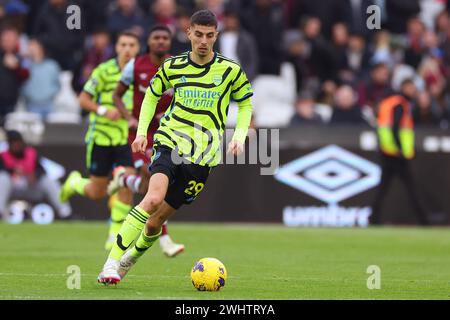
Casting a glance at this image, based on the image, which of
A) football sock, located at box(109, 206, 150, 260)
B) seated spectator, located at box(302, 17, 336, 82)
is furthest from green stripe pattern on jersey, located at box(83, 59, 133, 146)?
seated spectator, located at box(302, 17, 336, 82)

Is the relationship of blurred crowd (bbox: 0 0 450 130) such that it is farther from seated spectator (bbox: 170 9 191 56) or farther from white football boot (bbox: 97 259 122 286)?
white football boot (bbox: 97 259 122 286)

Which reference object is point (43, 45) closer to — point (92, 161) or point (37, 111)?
point (37, 111)

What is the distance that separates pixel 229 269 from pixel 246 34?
34.7 ft

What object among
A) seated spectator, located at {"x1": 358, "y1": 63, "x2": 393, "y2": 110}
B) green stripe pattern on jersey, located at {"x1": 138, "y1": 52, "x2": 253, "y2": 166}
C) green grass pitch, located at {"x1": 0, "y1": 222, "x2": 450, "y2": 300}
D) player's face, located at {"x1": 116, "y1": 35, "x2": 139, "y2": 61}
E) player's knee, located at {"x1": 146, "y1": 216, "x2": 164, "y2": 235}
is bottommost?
green grass pitch, located at {"x1": 0, "y1": 222, "x2": 450, "y2": 300}

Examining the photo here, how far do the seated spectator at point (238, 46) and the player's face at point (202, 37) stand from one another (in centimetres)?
1137

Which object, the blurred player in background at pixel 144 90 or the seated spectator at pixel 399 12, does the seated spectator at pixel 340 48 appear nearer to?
the seated spectator at pixel 399 12

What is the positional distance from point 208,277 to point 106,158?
554 centimetres

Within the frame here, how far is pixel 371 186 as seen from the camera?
2109 centimetres

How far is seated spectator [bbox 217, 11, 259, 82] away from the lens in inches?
869

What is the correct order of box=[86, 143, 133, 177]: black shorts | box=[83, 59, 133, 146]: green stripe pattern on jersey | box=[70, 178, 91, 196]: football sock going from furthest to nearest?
1. box=[70, 178, 91, 196]: football sock
2. box=[86, 143, 133, 177]: black shorts
3. box=[83, 59, 133, 146]: green stripe pattern on jersey

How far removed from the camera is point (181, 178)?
10609 millimetres

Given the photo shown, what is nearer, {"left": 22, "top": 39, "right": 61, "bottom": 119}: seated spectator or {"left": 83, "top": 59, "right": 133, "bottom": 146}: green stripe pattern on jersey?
{"left": 83, "top": 59, "right": 133, "bottom": 146}: green stripe pattern on jersey

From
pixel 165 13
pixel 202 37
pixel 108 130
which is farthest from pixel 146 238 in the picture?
pixel 165 13

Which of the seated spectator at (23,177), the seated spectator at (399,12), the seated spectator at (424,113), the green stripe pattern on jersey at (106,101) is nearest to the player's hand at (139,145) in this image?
the green stripe pattern on jersey at (106,101)
